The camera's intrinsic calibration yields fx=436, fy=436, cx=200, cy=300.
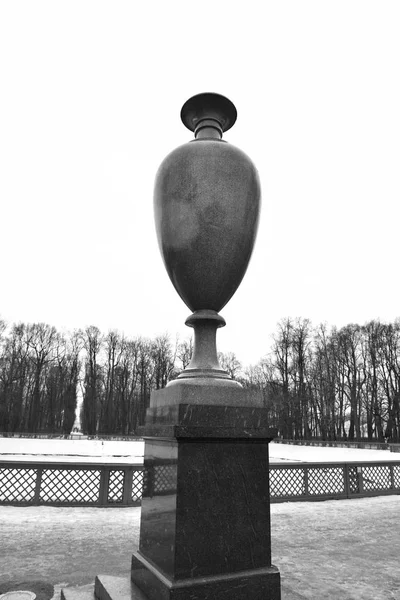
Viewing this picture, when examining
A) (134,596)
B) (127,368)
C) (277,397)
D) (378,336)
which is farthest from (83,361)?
(134,596)

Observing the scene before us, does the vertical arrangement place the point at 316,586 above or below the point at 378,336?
below

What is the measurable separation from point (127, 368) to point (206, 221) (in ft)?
193

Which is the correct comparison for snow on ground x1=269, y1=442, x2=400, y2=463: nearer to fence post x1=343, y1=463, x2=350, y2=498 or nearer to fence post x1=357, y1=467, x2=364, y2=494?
fence post x1=357, y1=467, x2=364, y2=494

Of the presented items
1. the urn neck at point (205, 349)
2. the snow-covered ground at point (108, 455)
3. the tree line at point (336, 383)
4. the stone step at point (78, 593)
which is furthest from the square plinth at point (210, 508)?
the tree line at point (336, 383)

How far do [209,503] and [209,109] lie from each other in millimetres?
3180

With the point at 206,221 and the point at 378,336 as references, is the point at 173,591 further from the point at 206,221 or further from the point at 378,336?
the point at 378,336

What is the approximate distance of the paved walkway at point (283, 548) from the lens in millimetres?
4730

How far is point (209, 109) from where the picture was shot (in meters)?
3.87

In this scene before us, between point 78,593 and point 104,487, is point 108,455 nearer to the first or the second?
point 104,487

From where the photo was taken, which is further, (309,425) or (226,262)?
(309,425)

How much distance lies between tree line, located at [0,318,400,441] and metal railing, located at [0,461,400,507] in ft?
117

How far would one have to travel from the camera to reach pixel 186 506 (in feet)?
8.88

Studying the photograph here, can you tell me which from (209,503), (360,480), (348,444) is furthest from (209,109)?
(348,444)

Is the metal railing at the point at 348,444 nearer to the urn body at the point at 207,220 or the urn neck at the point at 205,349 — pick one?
the urn neck at the point at 205,349
